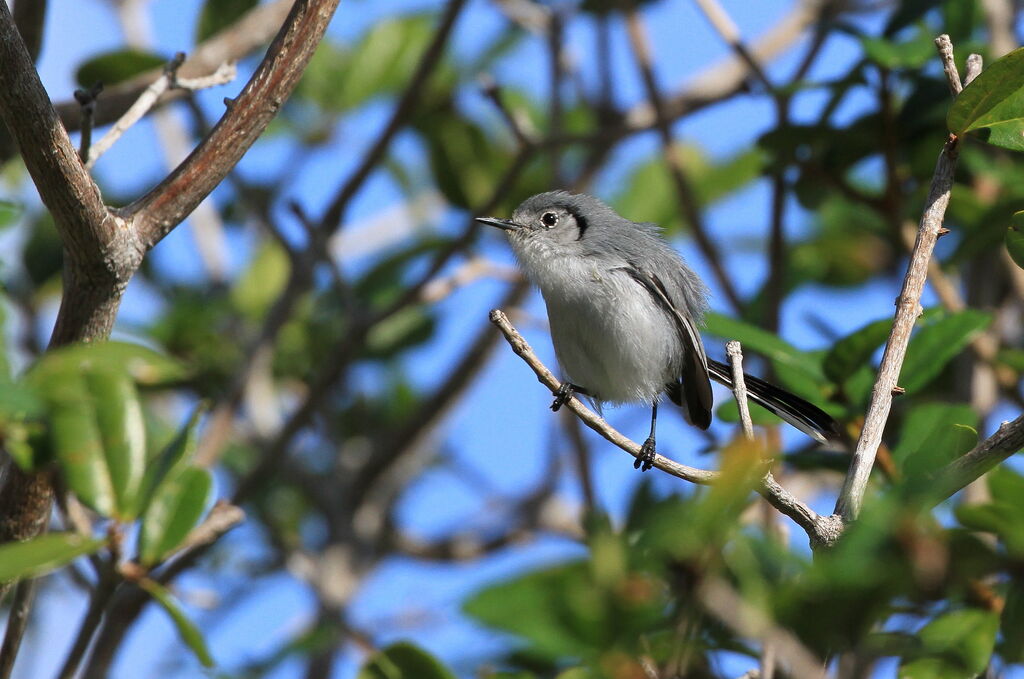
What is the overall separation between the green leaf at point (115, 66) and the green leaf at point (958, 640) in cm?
223

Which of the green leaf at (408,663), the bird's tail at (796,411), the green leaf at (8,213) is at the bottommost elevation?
the green leaf at (408,663)

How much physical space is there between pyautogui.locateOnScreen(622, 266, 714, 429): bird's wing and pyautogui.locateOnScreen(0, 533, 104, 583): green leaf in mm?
1654

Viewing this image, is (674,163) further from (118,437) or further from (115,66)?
(118,437)

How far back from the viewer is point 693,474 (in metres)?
1.66

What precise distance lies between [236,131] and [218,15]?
160 centimetres

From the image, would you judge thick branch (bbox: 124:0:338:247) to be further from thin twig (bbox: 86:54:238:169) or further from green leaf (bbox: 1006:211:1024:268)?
green leaf (bbox: 1006:211:1024:268)

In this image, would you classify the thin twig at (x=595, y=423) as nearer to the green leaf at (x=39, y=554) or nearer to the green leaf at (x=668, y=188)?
the green leaf at (x=39, y=554)

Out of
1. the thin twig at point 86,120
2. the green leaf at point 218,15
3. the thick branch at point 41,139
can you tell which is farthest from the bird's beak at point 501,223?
the thick branch at point 41,139

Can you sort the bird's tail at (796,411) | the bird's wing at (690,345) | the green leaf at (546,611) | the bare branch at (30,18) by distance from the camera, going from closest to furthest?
the green leaf at (546,611), the bare branch at (30,18), the bird's tail at (796,411), the bird's wing at (690,345)

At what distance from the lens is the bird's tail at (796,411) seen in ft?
8.04

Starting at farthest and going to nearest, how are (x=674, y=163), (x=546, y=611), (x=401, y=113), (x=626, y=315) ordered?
(x=674, y=163) < (x=401, y=113) < (x=626, y=315) < (x=546, y=611)

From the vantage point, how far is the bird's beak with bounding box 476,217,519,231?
313 centimetres

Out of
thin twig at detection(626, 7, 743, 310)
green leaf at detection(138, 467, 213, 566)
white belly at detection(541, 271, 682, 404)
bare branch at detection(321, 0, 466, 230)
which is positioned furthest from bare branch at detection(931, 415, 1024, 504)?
bare branch at detection(321, 0, 466, 230)

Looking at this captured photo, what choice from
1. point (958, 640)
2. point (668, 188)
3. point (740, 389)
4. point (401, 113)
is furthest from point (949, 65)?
point (668, 188)
